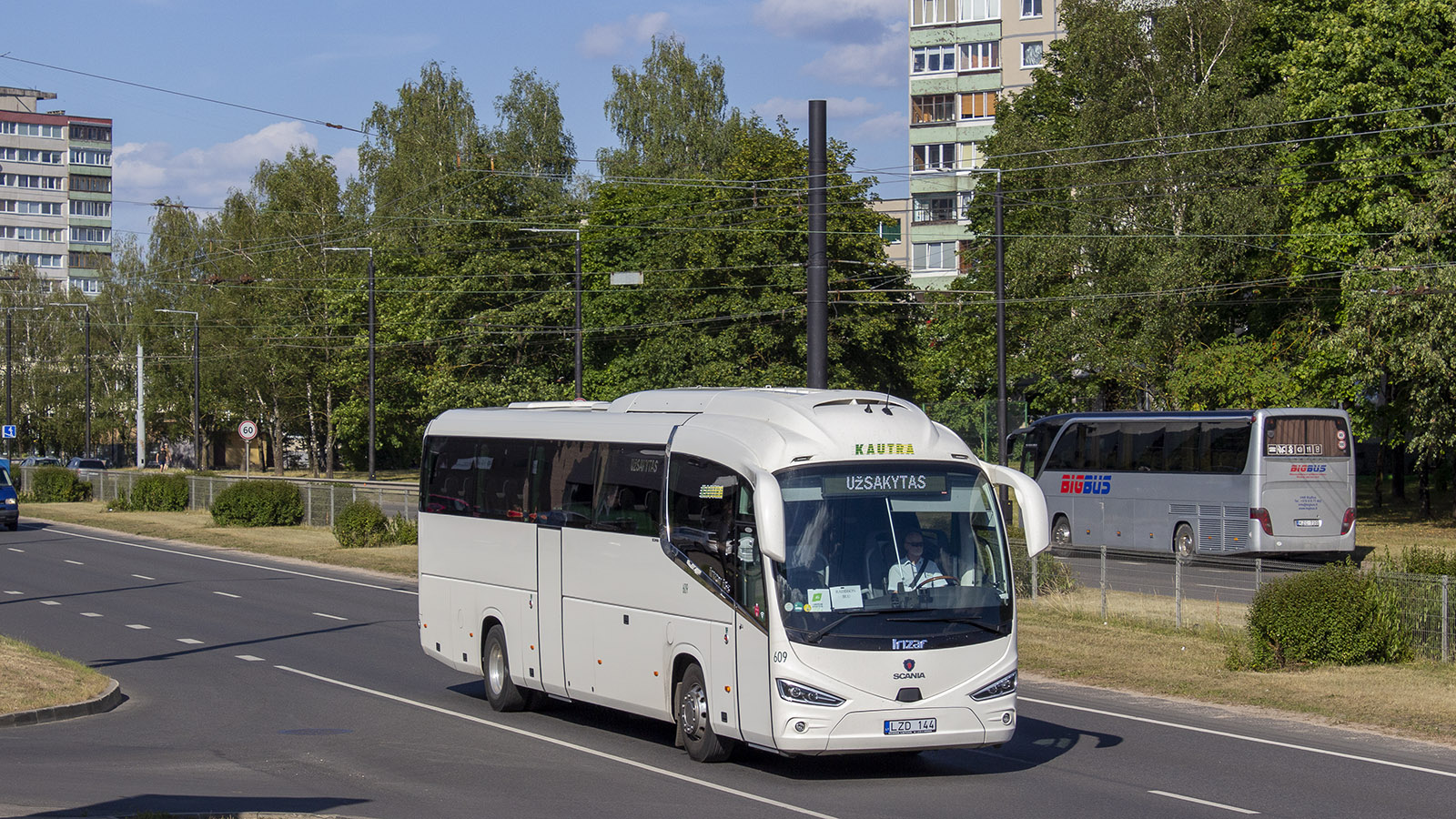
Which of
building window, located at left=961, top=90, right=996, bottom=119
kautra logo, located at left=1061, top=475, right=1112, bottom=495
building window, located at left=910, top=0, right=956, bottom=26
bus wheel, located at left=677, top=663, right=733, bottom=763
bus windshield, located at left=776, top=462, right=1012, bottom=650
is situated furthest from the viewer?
building window, located at left=910, top=0, right=956, bottom=26

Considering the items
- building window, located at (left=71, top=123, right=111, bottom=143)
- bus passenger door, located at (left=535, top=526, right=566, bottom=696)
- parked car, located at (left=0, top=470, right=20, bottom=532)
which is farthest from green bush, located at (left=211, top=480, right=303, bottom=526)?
building window, located at (left=71, top=123, right=111, bottom=143)

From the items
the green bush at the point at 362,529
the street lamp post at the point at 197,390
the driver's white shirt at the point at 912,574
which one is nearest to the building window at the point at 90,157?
the street lamp post at the point at 197,390

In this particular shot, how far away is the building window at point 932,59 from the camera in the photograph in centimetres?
9238

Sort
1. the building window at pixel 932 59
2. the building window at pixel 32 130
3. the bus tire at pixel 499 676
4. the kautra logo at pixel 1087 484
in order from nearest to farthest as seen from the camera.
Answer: the bus tire at pixel 499 676
the kautra logo at pixel 1087 484
the building window at pixel 932 59
the building window at pixel 32 130

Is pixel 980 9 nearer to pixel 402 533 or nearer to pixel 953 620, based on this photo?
pixel 402 533

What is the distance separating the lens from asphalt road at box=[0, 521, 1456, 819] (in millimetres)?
10508

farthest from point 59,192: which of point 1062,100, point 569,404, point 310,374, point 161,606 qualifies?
point 569,404

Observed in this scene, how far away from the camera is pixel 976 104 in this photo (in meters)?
91.4

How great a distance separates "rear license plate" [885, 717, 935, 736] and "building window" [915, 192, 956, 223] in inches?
3181

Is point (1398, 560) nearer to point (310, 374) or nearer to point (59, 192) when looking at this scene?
point (310, 374)

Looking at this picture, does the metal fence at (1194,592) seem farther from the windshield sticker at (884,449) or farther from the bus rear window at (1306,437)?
the windshield sticker at (884,449)

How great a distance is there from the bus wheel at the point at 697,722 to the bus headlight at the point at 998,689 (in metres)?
2.08

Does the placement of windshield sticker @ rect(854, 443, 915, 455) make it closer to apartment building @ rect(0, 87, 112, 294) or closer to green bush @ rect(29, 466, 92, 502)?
green bush @ rect(29, 466, 92, 502)

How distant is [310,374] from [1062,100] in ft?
150
